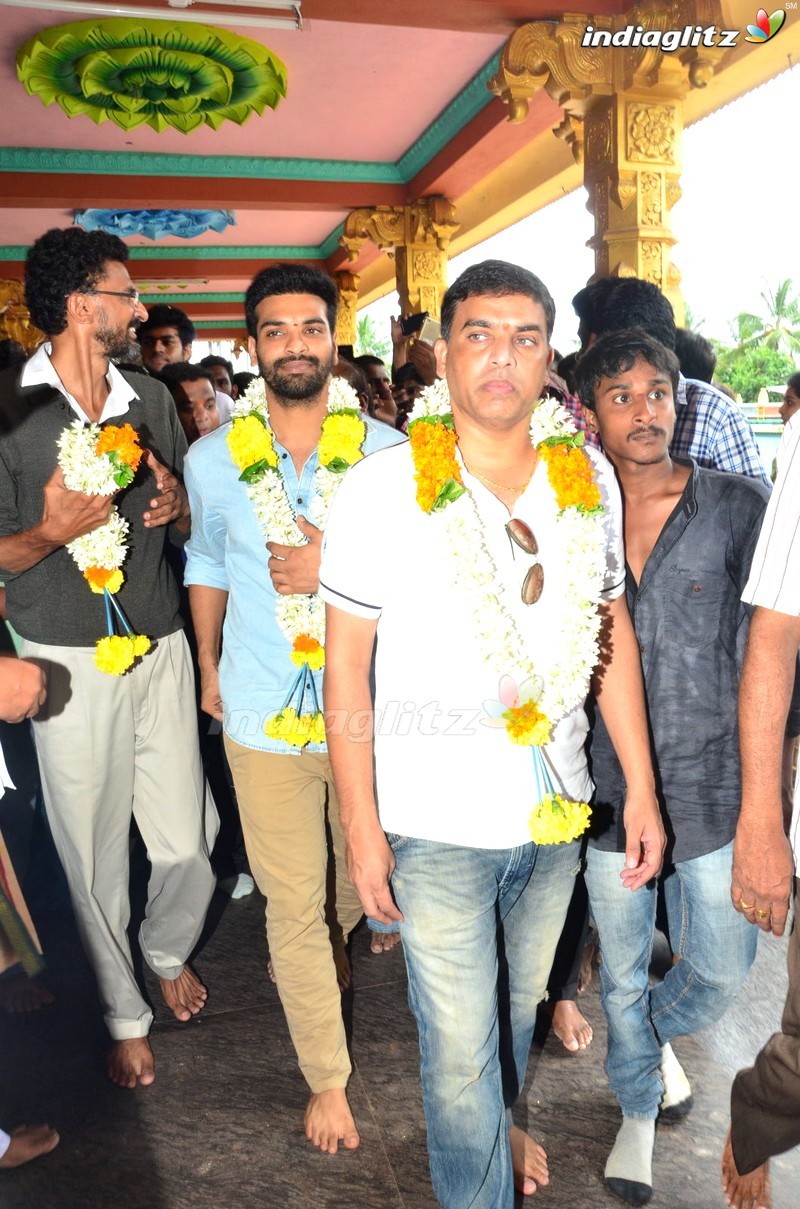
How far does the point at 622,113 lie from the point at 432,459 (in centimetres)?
478

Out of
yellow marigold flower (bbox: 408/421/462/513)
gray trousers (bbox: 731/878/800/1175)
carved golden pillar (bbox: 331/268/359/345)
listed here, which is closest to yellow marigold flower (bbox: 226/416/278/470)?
yellow marigold flower (bbox: 408/421/462/513)

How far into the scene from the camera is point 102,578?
261 centimetres

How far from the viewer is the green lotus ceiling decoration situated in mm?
6395

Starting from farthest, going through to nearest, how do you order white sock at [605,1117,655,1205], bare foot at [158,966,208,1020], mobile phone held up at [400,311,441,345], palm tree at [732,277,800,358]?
palm tree at [732,277,800,358] → mobile phone held up at [400,311,441,345] → bare foot at [158,966,208,1020] → white sock at [605,1117,655,1205]

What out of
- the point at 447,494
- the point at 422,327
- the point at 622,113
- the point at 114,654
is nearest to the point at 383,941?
the point at 114,654

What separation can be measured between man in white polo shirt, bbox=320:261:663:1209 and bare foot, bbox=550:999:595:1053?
987 mm

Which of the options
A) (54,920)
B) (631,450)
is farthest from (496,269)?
(54,920)

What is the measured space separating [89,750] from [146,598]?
0.48 metres

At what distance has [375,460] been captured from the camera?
6.31 feet

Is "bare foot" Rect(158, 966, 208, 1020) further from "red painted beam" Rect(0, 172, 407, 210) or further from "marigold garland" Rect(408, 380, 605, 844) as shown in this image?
"red painted beam" Rect(0, 172, 407, 210)

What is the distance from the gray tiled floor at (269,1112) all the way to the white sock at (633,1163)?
0.15 feet

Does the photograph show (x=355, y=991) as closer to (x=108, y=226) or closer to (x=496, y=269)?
(x=496, y=269)

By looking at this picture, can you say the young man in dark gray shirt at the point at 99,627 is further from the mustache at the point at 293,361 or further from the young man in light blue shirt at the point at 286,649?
the mustache at the point at 293,361

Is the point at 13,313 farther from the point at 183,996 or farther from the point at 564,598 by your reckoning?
the point at 564,598
